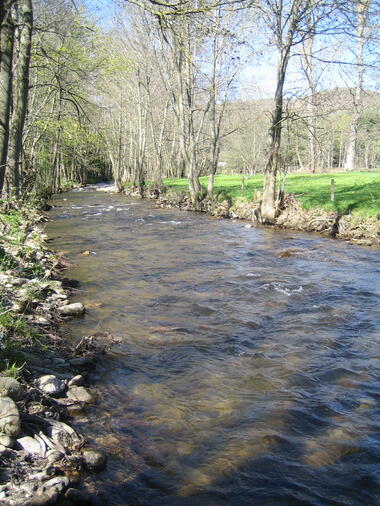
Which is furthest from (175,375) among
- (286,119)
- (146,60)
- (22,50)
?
(146,60)

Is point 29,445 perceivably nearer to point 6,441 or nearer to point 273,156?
point 6,441

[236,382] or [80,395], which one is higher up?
[80,395]

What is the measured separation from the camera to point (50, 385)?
4.52 meters

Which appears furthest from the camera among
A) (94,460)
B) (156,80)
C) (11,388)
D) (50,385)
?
(156,80)

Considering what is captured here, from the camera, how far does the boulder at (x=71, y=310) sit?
726 cm

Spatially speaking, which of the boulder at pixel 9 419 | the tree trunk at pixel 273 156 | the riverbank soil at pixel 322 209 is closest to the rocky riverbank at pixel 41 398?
the boulder at pixel 9 419

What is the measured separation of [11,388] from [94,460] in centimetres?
98

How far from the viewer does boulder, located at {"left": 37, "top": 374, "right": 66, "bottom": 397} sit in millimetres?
4473

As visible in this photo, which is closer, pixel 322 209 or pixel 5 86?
pixel 5 86

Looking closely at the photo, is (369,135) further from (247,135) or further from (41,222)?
(41,222)

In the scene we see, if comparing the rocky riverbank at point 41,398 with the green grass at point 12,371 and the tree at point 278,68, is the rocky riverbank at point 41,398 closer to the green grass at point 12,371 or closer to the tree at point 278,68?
Answer: the green grass at point 12,371

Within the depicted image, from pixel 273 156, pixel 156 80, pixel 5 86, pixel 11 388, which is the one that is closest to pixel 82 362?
pixel 11 388

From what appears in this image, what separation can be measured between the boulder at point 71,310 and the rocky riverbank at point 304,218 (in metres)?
9.64

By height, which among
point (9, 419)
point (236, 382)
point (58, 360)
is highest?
point (9, 419)
